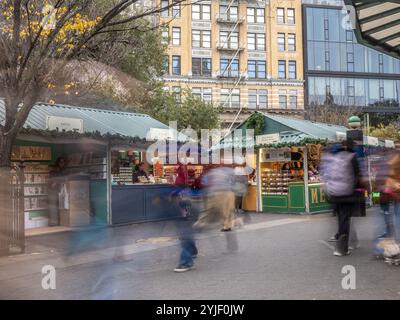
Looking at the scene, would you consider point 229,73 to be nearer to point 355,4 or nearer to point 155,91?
point 155,91

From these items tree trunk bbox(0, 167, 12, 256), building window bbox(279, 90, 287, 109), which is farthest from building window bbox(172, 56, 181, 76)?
tree trunk bbox(0, 167, 12, 256)

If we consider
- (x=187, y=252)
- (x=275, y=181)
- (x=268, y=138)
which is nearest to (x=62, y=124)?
(x=187, y=252)

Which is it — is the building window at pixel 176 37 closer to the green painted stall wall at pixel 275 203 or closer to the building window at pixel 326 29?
the building window at pixel 326 29

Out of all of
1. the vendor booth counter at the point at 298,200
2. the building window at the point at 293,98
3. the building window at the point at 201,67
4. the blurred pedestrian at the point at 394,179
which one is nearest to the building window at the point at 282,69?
the building window at the point at 293,98

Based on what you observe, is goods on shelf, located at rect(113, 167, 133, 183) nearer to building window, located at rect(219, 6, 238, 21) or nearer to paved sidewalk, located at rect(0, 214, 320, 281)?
paved sidewalk, located at rect(0, 214, 320, 281)

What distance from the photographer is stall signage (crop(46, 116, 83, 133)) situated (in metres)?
11.9

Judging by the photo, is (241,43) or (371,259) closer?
(371,259)

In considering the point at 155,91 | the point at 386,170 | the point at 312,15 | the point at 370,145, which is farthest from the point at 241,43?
the point at 386,170

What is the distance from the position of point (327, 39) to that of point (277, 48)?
9128mm

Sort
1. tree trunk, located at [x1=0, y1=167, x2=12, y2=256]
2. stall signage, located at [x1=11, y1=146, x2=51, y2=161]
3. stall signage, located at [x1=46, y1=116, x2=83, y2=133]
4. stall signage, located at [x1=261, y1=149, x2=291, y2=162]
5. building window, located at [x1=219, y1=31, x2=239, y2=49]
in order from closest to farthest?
tree trunk, located at [x1=0, y1=167, x2=12, y2=256] < stall signage, located at [x1=46, y1=116, x2=83, y2=133] < stall signage, located at [x1=11, y1=146, x2=51, y2=161] < stall signage, located at [x1=261, y1=149, x2=291, y2=162] < building window, located at [x1=219, y1=31, x2=239, y2=49]

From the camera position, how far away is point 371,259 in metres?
7.16

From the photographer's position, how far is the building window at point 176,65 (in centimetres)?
4703

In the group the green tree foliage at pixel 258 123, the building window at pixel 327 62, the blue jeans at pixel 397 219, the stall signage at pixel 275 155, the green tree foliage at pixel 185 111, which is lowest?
the blue jeans at pixel 397 219

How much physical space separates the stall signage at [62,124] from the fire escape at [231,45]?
1292 inches
